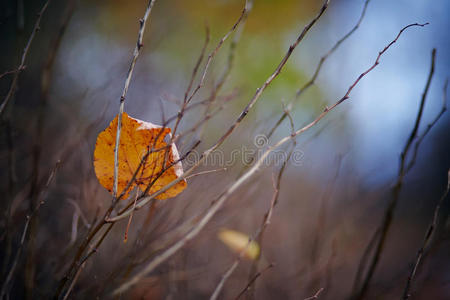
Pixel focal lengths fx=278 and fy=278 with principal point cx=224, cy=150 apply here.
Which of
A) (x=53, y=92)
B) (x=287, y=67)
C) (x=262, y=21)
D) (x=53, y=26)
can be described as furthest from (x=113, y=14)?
(x=287, y=67)

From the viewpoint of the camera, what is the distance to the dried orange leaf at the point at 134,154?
0.57m

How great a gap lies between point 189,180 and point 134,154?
74 cm

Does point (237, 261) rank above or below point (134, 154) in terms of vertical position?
below

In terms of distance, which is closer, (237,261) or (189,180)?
(237,261)

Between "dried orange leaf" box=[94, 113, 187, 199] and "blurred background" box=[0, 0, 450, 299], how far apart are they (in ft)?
0.29

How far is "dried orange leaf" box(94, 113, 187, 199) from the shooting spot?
566 millimetres

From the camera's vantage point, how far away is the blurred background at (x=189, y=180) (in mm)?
827

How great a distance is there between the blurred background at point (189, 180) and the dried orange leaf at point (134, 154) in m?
0.09

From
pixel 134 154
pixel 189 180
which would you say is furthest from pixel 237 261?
pixel 189 180

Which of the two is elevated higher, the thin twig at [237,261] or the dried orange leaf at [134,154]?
the dried orange leaf at [134,154]

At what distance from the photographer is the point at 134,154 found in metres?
0.62

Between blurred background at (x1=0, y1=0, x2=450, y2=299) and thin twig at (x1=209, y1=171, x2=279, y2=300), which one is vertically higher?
blurred background at (x1=0, y1=0, x2=450, y2=299)

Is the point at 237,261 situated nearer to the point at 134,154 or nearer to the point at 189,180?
the point at 134,154

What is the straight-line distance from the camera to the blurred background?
83 centimetres
